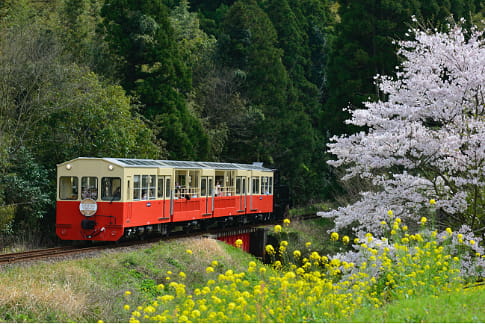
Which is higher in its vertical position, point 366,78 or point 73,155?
point 366,78

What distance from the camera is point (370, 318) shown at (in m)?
8.85

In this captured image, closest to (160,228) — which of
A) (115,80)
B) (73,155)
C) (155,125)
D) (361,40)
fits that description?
(73,155)

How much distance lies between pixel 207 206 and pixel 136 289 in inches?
342

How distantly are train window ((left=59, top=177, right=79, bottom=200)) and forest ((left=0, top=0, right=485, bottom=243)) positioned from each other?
2160 mm

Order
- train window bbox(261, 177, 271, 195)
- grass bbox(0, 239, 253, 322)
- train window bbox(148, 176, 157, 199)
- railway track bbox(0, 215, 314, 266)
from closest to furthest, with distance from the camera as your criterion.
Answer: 1. grass bbox(0, 239, 253, 322)
2. railway track bbox(0, 215, 314, 266)
3. train window bbox(148, 176, 157, 199)
4. train window bbox(261, 177, 271, 195)

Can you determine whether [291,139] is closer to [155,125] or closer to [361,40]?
[361,40]

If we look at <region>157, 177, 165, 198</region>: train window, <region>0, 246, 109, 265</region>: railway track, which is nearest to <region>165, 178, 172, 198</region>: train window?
<region>157, 177, 165, 198</region>: train window

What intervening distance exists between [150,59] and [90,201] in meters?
13.6

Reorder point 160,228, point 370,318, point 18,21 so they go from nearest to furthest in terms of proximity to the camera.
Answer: point 370,318 < point 160,228 < point 18,21

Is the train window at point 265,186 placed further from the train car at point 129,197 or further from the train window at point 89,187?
the train window at point 89,187

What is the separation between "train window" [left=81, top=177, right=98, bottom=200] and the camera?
1995cm

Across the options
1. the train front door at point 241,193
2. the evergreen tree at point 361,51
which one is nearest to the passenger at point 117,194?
the train front door at point 241,193

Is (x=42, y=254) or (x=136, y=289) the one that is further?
(x=42, y=254)

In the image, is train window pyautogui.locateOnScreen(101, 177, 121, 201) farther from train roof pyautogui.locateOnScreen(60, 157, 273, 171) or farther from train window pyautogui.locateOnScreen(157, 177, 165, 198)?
train window pyautogui.locateOnScreen(157, 177, 165, 198)
